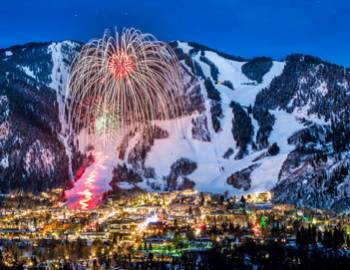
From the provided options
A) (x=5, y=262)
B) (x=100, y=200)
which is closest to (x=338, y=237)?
(x=5, y=262)

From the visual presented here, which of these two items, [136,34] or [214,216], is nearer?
[136,34]

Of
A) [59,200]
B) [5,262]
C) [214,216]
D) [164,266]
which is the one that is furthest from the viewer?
[59,200]

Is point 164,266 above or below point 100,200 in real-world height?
below

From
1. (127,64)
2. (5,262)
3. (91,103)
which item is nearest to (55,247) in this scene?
(5,262)

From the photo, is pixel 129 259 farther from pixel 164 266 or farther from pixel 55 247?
pixel 55 247

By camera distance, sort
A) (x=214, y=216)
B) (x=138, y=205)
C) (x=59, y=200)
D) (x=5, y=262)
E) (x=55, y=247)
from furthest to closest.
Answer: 1. (x=59, y=200)
2. (x=138, y=205)
3. (x=214, y=216)
4. (x=55, y=247)
5. (x=5, y=262)

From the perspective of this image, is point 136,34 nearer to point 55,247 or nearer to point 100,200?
point 55,247

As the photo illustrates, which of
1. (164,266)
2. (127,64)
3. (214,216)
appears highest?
(127,64)

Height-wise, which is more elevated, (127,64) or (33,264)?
(127,64)

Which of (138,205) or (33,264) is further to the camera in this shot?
(138,205)
